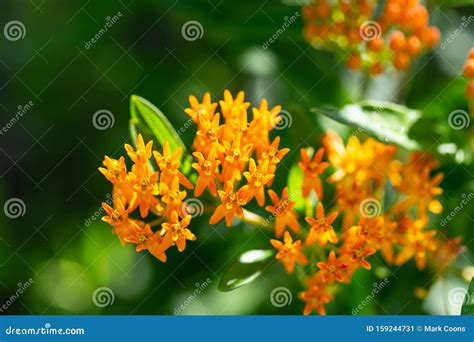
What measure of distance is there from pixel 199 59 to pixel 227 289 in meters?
1.20

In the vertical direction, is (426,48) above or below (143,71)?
above

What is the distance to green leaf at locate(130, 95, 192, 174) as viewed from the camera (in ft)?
9.20

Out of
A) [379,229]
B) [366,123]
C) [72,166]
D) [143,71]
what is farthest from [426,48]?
[72,166]

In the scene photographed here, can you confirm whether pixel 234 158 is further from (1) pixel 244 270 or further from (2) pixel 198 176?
(1) pixel 244 270

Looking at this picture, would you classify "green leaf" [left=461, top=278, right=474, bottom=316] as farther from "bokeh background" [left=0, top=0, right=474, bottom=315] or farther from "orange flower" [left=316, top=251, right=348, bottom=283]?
"orange flower" [left=316, top=251, right=348, bottom=283]

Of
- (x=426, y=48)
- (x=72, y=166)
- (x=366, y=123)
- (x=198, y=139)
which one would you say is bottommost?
(x=72, y=166)

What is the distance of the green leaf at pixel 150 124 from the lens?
2.80m

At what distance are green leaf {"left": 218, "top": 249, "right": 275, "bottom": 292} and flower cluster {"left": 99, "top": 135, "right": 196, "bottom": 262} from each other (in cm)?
21

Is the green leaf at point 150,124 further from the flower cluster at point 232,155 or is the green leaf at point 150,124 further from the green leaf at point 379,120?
the green leaf at point 379,120

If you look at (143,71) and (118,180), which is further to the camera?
(143,71)

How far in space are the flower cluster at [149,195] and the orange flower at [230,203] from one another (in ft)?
0.42

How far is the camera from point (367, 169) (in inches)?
118

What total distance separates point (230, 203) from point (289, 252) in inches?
12.1

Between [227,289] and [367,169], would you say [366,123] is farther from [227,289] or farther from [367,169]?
[227,289]
